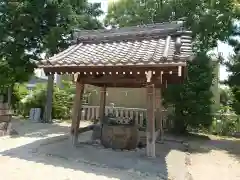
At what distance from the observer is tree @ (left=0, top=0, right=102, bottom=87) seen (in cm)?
1248

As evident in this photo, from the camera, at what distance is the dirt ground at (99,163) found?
17.7 ft

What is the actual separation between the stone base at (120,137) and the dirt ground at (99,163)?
0.30m

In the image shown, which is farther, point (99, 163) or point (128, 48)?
point (128, 48)

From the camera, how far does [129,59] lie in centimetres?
635

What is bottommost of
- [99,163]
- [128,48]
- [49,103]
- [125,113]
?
[99,163]

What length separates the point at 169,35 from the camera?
7812mm

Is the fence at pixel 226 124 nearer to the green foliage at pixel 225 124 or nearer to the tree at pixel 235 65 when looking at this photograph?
the green foliage at pixel 225 124

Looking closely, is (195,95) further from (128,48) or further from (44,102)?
(44,102)

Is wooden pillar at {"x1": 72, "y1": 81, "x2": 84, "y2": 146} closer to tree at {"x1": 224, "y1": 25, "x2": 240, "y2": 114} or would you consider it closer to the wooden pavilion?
the wooden pavilion

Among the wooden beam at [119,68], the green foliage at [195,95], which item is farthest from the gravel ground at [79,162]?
the green foliage at [195,95]

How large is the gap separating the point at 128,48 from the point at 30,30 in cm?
717

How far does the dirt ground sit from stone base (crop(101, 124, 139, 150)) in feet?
0.99

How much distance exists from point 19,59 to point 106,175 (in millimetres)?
9493

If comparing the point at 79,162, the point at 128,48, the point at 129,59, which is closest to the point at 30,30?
the point at 128,48
